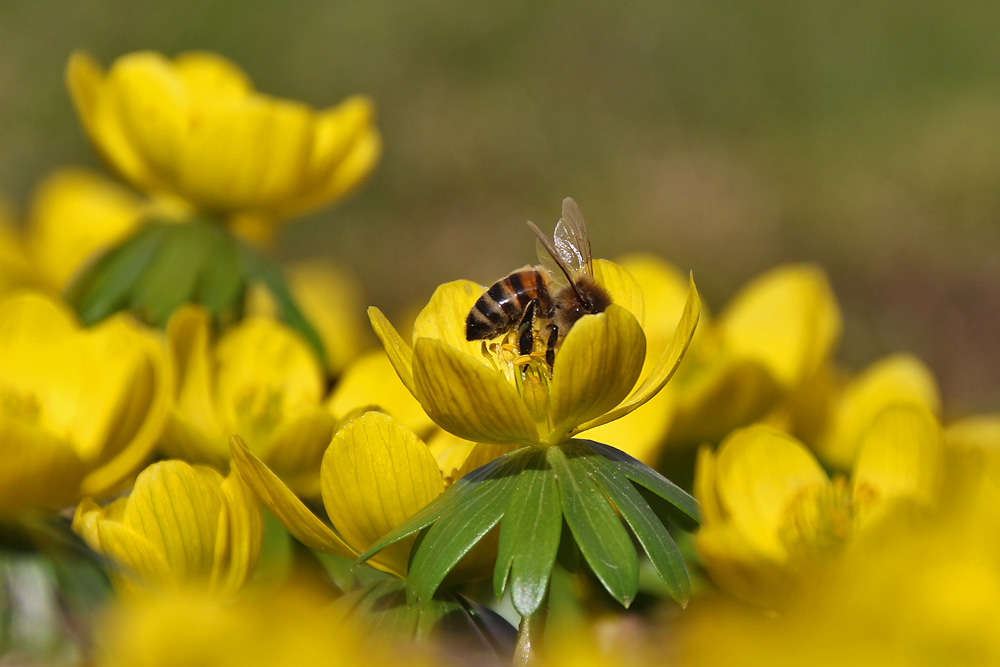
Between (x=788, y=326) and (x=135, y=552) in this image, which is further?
(x=788, y=326)

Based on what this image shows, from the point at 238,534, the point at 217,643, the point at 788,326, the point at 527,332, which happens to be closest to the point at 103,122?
the point at 527,332

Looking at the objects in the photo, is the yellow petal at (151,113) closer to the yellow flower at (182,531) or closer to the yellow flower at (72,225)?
the yellow flower at (72,225)

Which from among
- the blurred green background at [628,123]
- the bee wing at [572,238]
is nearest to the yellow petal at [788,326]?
the bee wing at [572,238]

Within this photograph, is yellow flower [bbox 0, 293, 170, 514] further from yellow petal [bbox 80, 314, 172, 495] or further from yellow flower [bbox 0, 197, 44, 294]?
yellow flower [bbox 0, 197, 44, 294]

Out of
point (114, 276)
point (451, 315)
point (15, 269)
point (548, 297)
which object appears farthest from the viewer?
point (15, 269)

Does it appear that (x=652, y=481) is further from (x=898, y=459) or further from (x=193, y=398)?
(x=193, y=398)

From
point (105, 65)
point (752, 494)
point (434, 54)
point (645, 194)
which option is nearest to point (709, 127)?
point (645, 194)
